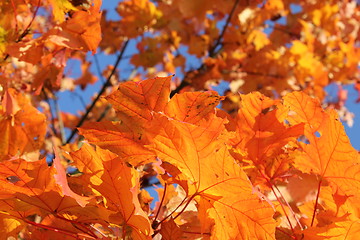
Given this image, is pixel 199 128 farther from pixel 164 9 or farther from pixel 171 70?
pixel 171 70

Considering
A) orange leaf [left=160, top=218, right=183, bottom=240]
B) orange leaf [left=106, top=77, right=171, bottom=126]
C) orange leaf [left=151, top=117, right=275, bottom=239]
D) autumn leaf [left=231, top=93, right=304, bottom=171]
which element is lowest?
orange leaf [left=160, top=218, right=183, bottom=240]

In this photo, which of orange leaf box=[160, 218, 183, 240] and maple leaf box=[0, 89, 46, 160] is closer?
orange leaf box=[160, 218, 183, 240]

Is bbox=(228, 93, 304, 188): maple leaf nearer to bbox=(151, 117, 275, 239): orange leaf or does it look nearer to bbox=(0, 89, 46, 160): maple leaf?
bbox=(151, 117, 275, 239): orange leaf

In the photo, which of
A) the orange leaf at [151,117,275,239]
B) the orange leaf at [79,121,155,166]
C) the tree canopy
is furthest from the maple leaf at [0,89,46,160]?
the orange leaf at [151,117,275,239]

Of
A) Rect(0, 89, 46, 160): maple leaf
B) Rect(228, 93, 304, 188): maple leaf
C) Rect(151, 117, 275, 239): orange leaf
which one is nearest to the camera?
Rect(151, 117, 275, 239): orange leaf

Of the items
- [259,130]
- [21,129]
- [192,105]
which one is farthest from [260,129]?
[21,129]

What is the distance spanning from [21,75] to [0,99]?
2.72 feet

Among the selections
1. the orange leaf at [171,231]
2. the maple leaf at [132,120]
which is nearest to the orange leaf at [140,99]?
the maple leaf at [132,120]

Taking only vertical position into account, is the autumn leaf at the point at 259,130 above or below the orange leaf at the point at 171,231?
above

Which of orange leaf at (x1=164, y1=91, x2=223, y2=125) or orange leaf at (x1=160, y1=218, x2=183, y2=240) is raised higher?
orange leaf at (x1=164, y1=91, x2=223, y2=125)

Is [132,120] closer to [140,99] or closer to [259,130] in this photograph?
[140,99]

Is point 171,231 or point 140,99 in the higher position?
point 140,99

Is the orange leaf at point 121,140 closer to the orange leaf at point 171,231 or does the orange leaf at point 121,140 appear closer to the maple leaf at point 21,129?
the orange leaf at point 171,231

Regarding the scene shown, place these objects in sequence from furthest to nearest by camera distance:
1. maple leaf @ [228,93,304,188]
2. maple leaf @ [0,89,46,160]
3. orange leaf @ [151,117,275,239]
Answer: maple leaf @ [0,89,46,160], maple leaf @ [228,93,304,188], orange leaf @ [151,117,275,239]
